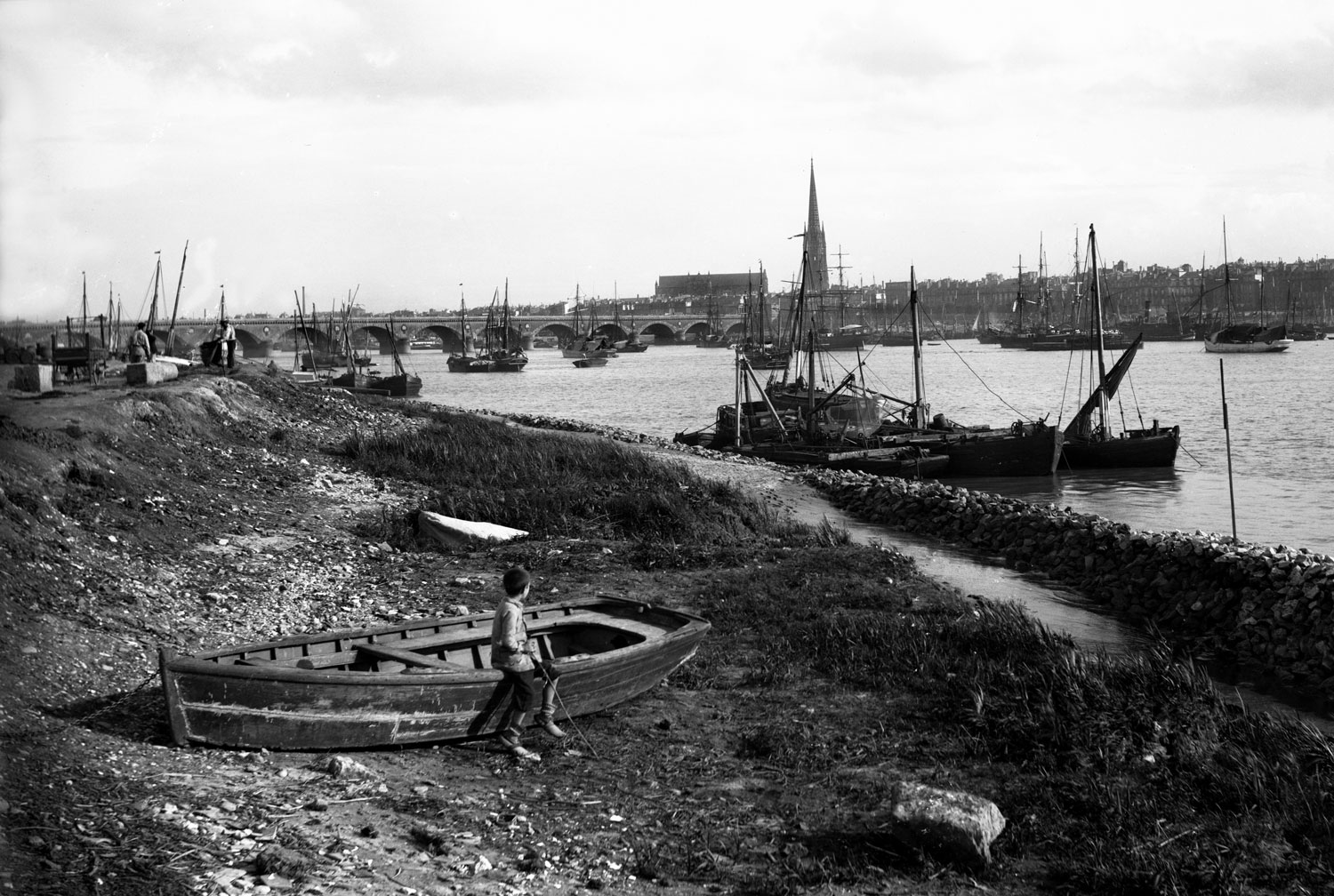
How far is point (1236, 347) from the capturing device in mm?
132125

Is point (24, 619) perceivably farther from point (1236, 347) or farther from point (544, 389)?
point (1236, 347)

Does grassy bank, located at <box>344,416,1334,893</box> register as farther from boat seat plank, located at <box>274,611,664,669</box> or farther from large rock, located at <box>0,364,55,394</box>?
large rock, located at <box>0,364,55,394</box>

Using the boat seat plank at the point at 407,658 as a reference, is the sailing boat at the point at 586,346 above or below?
above

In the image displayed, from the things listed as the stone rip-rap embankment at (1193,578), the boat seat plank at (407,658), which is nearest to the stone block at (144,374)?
the stone rip-rap embankment at (1193,578)

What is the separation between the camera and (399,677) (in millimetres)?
8875

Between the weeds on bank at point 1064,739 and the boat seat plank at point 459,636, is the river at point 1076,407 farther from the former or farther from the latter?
the boat seat plank at point 459,636

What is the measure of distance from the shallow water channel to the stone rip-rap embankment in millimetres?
421

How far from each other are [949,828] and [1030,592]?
37.2 feet

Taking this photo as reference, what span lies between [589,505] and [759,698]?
9427 millimetres

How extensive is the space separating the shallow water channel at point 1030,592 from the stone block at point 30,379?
1703 cm

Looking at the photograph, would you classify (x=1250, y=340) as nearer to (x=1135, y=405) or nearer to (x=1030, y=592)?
(x=1135, y=405)

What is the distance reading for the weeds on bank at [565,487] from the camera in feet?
63.5

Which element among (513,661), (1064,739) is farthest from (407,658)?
(1064,739)

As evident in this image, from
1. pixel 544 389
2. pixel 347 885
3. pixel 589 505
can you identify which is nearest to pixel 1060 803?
pixel 347 885
